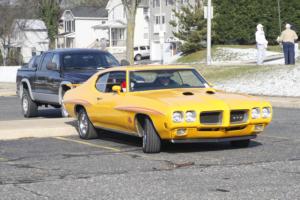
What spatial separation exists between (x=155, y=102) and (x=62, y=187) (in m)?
2.84

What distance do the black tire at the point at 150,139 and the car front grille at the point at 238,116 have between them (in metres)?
1.15

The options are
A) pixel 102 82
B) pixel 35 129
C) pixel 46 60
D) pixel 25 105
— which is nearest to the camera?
pixel 102 82

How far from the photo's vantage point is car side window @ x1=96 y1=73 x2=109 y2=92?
13.1 m

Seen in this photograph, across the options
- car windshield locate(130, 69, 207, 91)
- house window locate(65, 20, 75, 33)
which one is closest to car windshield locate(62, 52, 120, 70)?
car windshield locate(130, 69, 207, 91)

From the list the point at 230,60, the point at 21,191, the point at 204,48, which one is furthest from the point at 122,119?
the point at 204,48

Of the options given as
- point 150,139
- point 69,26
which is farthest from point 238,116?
point 69,26

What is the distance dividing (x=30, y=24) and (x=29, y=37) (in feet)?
7.18

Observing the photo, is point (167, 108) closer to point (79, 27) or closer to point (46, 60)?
point (46, 60)

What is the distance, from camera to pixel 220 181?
8844 mm

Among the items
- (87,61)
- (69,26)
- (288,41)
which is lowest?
(87,61)

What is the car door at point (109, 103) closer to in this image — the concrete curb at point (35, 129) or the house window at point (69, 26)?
the concrete curb at point (35, 129)

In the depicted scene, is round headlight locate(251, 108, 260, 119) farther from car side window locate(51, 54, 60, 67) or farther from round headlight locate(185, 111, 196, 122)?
car side window locate(51, 54, 60, 67)

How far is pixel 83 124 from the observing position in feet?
44.2

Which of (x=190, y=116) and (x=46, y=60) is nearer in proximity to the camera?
(x=190, y=116)
